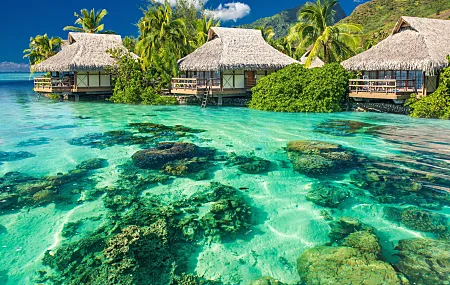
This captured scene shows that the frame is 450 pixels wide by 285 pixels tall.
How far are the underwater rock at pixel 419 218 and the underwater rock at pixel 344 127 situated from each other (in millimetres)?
7389

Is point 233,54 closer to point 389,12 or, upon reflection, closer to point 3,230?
point 3,230

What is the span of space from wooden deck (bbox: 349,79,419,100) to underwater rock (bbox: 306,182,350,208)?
40.1 ft

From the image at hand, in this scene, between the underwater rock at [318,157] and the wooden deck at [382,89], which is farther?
the wooden deck at [382,89]

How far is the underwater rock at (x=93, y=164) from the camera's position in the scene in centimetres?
996

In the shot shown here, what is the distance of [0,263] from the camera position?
5.47 metres

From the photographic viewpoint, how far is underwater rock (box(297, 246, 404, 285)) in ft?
15.8

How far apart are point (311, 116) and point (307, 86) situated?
2262 mm

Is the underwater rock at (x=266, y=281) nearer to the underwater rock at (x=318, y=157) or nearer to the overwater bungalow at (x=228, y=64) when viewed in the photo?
the underwater rock at (x=318, y=157)

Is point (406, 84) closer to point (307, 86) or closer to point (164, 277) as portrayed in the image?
point (307, 86)

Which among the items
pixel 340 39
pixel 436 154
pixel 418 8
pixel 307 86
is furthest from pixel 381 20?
pixel 436 154

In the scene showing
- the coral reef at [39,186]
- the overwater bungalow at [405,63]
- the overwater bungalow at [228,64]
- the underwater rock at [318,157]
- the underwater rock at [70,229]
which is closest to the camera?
the underwater rock at [70,229]

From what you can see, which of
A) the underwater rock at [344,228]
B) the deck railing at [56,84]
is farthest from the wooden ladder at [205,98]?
the underwater rock at [344,228]

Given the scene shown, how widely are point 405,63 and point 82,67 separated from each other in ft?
67.8

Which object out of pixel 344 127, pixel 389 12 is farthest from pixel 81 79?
pixel 389 12
